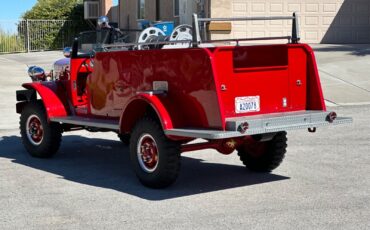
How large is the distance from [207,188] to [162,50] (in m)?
1.63

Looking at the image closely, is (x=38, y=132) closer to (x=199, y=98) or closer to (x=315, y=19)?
(x=199, y=98)

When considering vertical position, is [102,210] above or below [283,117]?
below

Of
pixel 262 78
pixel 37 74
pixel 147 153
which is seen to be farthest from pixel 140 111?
pixel 37 74

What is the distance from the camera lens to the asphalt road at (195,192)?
242 inches

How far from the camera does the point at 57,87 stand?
9461 millimetres

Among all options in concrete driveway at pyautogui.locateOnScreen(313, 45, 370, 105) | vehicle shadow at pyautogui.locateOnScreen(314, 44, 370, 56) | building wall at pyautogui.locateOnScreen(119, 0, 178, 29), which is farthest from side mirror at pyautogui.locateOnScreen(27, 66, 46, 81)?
building wall at pyautogui.locateOnScreen(119, 0, 178, 29)

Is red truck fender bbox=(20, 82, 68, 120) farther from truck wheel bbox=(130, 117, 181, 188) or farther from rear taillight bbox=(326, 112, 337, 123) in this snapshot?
rear taillight bbox=(326, 112, 337, 123)

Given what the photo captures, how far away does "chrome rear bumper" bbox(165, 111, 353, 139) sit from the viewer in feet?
21.7

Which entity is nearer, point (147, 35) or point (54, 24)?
point (147, 35)

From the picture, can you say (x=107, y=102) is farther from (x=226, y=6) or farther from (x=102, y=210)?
(x=226, y=6)

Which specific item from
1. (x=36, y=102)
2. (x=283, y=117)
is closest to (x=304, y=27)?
(x=36, y=102)

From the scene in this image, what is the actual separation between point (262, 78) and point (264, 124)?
0.63 meters

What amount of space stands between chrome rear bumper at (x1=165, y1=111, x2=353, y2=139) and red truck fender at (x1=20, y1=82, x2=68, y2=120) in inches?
107

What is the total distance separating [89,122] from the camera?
27.7ft
